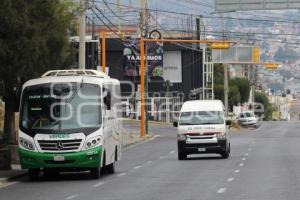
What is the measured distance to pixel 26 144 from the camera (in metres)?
25.3

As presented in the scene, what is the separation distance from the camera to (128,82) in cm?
9400

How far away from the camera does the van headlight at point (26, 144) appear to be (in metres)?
25.2

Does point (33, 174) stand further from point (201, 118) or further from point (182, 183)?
point (201, 118)

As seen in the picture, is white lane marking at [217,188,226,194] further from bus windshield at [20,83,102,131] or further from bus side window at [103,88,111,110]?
bus side window at [103,88,111,110]

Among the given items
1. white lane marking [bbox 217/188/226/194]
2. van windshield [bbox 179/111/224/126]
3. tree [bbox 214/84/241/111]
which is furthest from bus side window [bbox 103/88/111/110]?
tree [bbox 214/84/241/111]

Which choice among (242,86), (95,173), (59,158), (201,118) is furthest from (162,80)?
(59,158)

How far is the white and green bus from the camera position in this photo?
82.2 ft

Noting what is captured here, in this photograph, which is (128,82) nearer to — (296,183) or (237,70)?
(296,183)

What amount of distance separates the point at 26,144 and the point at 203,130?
37.3 feet

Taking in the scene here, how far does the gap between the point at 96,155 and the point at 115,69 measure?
236ft

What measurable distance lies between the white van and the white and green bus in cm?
881

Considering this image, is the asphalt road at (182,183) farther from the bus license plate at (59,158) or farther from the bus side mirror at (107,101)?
the bus side mirror at (107,101)

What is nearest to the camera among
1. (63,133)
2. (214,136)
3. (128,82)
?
(63,133)

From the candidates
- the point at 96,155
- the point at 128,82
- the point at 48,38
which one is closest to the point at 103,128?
the point at 96,155
